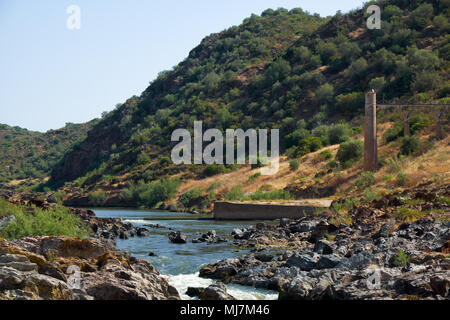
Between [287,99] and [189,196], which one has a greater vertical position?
[287,99]

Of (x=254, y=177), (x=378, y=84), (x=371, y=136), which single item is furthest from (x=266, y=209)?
(x=378, y=84)

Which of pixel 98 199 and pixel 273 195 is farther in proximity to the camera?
pixel 98 199

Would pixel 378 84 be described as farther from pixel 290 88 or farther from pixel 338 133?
pixel 290 88

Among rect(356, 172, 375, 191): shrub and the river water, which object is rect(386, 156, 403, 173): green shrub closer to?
rect(356, 172, 375, 191): shrub

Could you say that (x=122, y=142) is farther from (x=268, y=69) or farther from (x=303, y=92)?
(x=303, y=92)

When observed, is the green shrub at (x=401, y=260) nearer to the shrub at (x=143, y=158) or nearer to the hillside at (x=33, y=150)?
the shrub at (x=143, y=158)

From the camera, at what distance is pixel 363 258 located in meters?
12.1

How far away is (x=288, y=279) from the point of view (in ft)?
38.8

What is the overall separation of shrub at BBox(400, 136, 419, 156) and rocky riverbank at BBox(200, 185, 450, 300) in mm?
14978

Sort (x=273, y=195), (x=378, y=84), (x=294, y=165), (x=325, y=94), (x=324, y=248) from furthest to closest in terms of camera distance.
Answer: (x=325, y=94) → (x=378, y=84) → (x=294, y=165) → (x=273, y=195) → (x=324, y=248)

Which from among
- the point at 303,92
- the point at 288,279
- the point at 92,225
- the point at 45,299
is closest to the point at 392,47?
the point at 303,92

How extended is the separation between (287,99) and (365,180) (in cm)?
3888

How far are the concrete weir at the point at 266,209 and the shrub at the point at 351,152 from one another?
9295 mm

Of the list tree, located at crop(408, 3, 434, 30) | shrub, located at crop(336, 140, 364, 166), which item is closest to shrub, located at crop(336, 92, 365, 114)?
tree, located at crop(408, 3, 434, 30)
